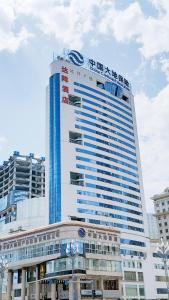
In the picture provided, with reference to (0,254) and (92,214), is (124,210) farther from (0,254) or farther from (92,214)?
(0,254)

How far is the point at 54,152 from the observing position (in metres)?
101

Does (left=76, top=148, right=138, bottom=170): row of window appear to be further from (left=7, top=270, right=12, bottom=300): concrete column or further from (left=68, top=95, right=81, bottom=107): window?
(left=7, top=270, right=12, bottom=300): concrete column

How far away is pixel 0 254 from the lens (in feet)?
270

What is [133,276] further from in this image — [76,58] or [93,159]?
[76,58]

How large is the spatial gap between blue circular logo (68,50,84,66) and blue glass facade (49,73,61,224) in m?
10.1

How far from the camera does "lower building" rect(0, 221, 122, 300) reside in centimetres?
6825

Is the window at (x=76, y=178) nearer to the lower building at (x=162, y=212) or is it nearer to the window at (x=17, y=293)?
the window at (x=17, y=293)

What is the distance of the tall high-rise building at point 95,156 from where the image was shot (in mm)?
98312

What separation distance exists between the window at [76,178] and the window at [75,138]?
991 cm

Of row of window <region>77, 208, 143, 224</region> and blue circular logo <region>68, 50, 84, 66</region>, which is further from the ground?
blue circular logo <region>68, 50, 84, 66</region>

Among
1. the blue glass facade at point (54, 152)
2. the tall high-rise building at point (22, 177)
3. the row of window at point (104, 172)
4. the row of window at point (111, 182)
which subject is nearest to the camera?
the blue glass facade at point (54, 152)

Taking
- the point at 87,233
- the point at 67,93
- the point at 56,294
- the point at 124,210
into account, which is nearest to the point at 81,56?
the point at 67,93

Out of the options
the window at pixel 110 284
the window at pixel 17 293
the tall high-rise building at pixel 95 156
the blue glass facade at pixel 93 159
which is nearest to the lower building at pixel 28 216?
the blue glass facade at pixel 93 159

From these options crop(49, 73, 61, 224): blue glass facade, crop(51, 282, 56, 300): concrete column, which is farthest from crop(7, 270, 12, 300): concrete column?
crop(49, 73, 61, 224): blue glass facade
